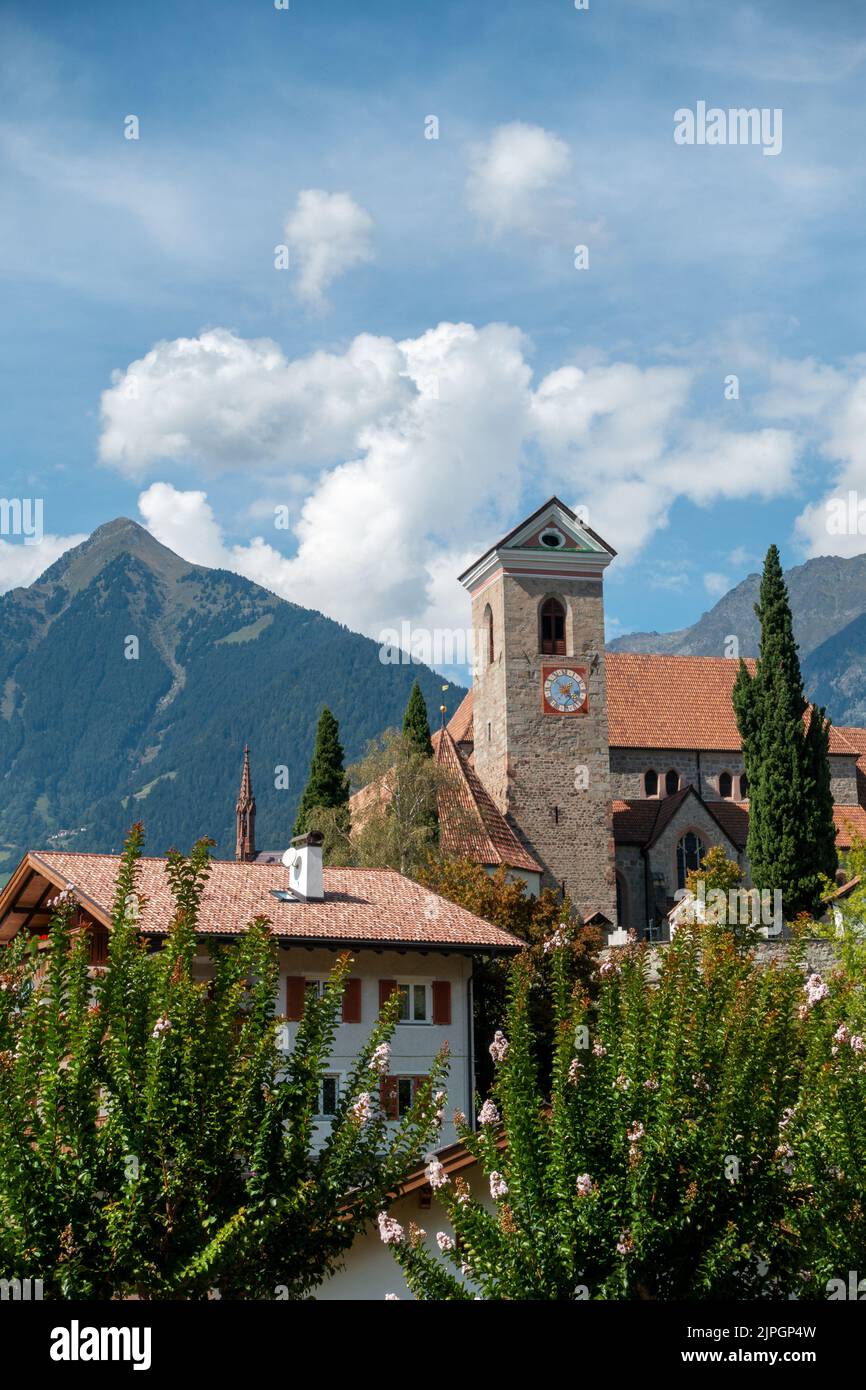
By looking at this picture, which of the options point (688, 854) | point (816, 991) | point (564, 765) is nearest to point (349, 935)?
point (816, 991)

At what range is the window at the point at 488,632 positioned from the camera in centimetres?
5912

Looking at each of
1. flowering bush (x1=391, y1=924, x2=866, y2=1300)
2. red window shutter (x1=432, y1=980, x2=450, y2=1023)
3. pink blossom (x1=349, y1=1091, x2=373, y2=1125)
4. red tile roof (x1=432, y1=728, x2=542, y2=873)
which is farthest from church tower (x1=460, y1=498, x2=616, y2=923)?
pink blossom (x1=349, y1=1091, x2=373, y2=1125)

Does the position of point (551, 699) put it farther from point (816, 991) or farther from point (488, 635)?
point (816, 991)

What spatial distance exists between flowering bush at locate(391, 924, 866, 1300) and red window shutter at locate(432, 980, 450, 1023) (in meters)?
19.1

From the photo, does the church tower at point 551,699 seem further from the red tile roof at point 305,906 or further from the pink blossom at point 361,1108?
the pink blossom at point 361,1108

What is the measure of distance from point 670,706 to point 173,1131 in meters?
54.6

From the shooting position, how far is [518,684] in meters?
57.4

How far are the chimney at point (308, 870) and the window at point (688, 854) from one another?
27222 mm

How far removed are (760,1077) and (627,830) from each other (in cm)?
4632

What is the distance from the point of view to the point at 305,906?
34688mm

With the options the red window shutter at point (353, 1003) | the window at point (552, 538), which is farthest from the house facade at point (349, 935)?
the window at point (552, 538)

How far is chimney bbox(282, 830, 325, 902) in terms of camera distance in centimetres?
3538
